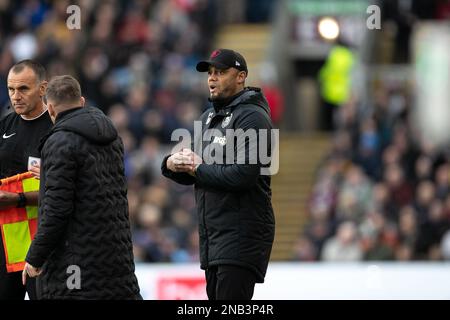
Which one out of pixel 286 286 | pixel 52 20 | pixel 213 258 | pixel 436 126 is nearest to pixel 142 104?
pixel 52 20

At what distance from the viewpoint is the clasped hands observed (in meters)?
8.80

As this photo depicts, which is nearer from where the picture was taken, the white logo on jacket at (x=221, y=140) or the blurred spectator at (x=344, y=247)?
the white logo on jacket at (x=221, y=140)

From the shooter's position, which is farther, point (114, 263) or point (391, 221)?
point (391, 221)

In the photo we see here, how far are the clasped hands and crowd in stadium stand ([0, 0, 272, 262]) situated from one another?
27.4 ft

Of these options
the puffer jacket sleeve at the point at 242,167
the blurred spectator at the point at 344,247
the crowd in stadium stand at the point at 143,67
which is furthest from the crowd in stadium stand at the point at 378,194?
the puffer jacket sleeve at the point at 242,167

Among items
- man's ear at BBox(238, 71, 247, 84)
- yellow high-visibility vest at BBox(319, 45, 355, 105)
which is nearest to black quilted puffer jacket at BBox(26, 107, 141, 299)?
man's ear at BBox(238, 71, 247, 84)

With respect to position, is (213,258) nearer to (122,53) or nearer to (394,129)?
(394,129)

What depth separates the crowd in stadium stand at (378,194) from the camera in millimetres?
17484

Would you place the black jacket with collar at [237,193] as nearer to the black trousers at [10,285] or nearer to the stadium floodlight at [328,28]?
the black trousers at [10,285]

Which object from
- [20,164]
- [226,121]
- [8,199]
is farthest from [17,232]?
[226,121]

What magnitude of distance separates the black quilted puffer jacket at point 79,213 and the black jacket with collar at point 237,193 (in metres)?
0.59

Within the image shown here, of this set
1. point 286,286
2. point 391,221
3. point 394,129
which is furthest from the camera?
point 394,129

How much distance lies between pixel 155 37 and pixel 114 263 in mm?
14214

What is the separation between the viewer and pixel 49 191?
830 cm
